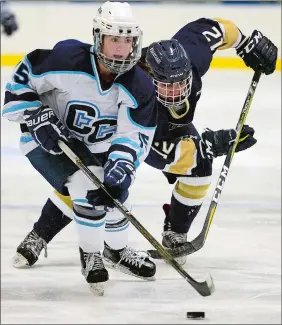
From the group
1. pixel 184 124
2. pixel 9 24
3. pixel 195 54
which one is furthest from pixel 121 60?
pixel 9 24

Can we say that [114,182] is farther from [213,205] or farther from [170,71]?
[213,205]

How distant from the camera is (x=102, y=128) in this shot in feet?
11.2

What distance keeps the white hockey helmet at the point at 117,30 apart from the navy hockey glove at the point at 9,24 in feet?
3.07

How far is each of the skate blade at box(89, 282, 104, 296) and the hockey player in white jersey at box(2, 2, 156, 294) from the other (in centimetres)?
27

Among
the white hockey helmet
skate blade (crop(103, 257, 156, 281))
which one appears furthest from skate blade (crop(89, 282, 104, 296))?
the white hockey helmet

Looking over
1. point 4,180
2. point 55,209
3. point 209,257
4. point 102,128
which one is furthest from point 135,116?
point 4,180

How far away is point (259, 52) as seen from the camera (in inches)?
141

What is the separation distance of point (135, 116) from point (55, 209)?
0.79 meters

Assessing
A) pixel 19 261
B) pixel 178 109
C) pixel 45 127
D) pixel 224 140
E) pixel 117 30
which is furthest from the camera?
pixel 19 261

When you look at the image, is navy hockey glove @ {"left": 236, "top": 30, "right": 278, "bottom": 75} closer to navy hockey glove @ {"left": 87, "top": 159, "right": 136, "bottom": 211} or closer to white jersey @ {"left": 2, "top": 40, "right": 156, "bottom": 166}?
white jersey @ {"left": 2, "top": 40, "right": 156, "bottom": 166}

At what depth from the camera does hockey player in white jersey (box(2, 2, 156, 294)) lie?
3.06 meters

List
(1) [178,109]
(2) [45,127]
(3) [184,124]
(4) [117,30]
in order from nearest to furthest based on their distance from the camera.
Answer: (4) [117,30], (2) [45,127], (1) [178,109], (3) [184,124]

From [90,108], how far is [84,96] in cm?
5

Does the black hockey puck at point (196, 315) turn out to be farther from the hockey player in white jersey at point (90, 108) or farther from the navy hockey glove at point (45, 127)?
the navy hockey glove at point (45, 127)
